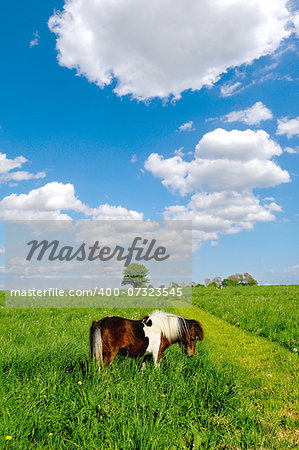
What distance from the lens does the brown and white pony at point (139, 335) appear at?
5.84 m

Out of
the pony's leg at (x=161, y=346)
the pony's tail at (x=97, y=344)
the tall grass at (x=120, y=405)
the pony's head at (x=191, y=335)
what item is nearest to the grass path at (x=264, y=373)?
the tall grass at (x=120, y=405)

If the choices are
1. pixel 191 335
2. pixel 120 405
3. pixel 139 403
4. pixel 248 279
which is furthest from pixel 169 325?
pixel 248 279

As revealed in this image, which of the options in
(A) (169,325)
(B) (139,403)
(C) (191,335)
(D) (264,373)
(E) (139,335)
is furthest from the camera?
(D) (264,373)

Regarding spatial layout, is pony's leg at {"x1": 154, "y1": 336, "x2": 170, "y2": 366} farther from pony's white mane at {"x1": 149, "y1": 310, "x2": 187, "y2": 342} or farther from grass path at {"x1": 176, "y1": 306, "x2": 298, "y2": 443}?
grass path at {"x1": 176, "y1": 306, "x2": 298, "y2": 443}

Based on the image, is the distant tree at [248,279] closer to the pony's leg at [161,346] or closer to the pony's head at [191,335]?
the pony's head at [191,335]

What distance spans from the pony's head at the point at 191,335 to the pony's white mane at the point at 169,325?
0.11 meters

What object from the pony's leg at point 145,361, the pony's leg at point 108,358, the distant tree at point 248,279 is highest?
the pony's leg at point 108,358

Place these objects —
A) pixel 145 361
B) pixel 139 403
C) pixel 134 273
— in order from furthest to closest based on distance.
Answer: pixel 134 273 → pixel 145 361 → pixel 139 403

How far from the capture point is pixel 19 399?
193 inches

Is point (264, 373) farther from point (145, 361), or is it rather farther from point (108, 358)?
point (108, 358)

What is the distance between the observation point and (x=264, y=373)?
7645 mm

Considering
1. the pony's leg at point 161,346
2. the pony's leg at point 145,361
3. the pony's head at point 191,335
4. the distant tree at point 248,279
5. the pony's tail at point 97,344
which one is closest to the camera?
the pony's tail at point 97,344

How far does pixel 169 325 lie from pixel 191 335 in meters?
0.69

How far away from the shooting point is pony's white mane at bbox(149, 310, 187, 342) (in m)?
6.43
